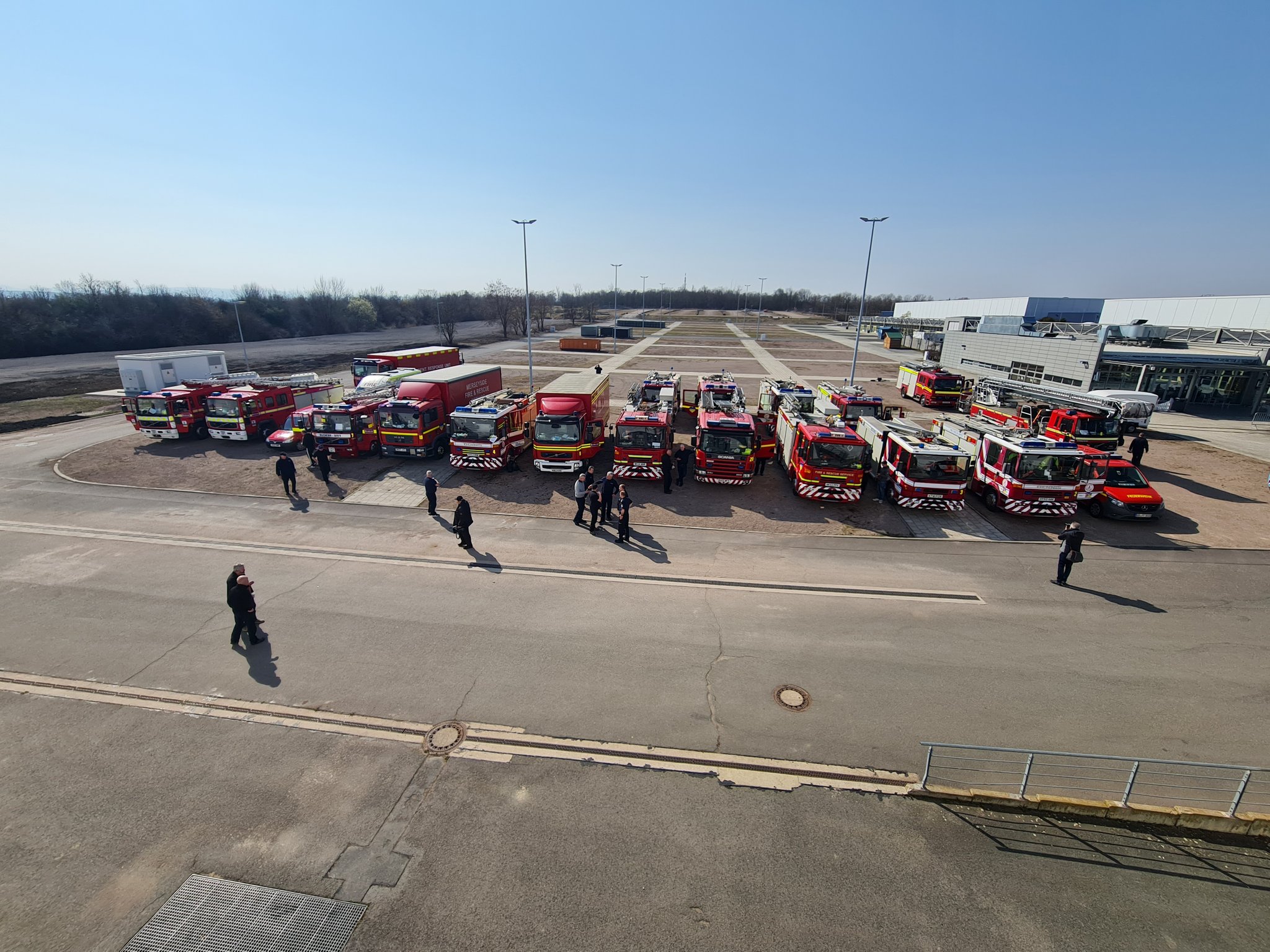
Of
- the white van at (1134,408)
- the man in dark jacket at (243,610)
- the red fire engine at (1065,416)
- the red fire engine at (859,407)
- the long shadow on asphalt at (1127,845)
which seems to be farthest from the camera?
the white van at (1134,408)

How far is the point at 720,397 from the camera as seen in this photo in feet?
85.6

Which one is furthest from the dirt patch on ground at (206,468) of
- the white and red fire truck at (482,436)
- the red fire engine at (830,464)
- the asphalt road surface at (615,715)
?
the red fire engine at (830,464)

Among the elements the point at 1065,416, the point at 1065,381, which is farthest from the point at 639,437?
the point at 1065,381

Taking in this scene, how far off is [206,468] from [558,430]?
1474 cm

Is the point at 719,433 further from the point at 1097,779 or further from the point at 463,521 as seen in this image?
the point at 1097,779

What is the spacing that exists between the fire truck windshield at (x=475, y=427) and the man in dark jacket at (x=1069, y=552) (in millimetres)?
17842

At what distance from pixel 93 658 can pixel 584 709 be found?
931 centimetres

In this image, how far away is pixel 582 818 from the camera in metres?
6.64

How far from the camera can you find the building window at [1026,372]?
3912 cm

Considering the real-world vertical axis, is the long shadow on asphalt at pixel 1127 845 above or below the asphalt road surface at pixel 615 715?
above

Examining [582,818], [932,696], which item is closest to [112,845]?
[582,818]

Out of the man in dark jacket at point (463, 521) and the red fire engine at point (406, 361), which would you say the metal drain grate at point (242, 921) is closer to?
the man in dark jacket at point (463, 521)

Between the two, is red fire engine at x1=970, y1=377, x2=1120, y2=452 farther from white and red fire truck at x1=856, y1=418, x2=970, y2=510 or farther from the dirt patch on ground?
the dirt patch on ground

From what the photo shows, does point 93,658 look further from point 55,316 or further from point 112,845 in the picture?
point 55,316
